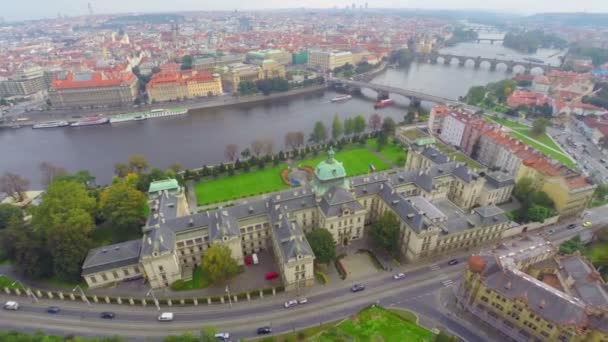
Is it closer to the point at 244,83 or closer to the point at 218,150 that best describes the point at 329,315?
the point at 218,150

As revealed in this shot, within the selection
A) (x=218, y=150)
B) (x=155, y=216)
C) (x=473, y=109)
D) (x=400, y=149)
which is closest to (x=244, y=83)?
(x=218, y=150)

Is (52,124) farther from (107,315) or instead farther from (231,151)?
(107,315)

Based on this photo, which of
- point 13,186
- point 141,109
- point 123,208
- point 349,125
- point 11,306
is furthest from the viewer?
point 141,109

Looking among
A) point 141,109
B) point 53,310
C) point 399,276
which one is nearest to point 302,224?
point 399,276

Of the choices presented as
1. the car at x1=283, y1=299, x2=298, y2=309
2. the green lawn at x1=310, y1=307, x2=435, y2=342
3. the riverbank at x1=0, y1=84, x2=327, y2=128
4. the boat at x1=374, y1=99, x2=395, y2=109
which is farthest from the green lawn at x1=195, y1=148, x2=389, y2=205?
the riverbank at x1=0, y1=84, x2=327, y2=128

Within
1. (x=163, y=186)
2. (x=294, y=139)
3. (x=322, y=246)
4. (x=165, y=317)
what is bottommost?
(x=165, y=317)

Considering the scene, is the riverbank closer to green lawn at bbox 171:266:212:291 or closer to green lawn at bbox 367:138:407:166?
green lawn at bbox 367:138:407:166
